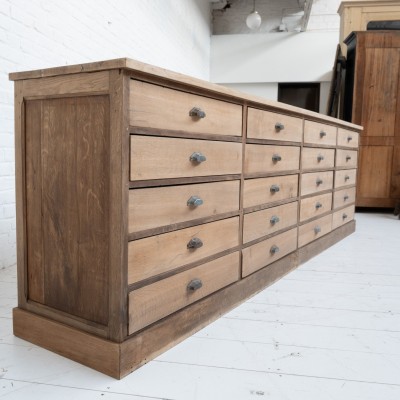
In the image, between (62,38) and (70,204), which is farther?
(62,38)

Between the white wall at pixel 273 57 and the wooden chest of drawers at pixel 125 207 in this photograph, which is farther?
the white wall at pixel 273 57

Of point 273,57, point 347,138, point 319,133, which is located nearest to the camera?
point 319,133

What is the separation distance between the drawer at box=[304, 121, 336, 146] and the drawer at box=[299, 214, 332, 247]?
1.74 feet

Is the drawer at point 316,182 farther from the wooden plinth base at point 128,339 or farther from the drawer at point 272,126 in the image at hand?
the wooden plinth base at point 128,339

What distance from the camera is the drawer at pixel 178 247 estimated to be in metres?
1.29

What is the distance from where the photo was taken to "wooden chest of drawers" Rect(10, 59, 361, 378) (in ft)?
4.07

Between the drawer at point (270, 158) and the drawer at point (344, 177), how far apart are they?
2.93ft

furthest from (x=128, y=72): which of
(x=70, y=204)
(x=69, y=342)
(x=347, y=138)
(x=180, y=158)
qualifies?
(x=347, y=138)

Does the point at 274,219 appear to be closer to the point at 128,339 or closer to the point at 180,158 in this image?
the point at 180,158

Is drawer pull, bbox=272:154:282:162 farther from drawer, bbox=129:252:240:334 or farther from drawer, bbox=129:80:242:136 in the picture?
drawer, bbox=129:252:240:334

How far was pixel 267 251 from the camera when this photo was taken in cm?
215

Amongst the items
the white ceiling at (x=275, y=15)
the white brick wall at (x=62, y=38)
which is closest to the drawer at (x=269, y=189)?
the white brick wall at (x=62, y=38)

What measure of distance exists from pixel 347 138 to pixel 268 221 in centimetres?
160

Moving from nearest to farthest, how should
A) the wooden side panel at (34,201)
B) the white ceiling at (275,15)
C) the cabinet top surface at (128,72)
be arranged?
the cabinet top surface at (128,72) < the wooden side panel at (34,201) < the white ceiling at (275,15)
